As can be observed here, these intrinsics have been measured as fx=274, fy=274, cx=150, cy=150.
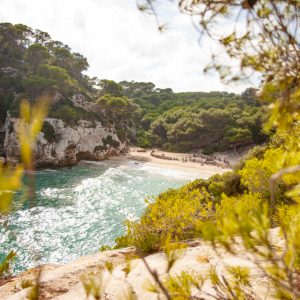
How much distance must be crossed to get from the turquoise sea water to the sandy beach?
2.11 metres

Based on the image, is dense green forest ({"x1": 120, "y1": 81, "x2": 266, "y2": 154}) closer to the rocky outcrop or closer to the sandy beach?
the sandy beach

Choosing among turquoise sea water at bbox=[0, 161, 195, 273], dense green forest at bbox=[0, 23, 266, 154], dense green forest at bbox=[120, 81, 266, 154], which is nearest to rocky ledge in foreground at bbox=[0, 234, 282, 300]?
turquoise sea water at bbox=[0, 161, 195, 273]

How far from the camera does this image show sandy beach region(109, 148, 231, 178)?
3972cm

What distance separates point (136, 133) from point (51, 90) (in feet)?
Answer: 76.6

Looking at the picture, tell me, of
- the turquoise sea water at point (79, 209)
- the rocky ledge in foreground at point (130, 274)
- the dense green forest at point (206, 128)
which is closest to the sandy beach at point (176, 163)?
the turquoise sea water at point (79, 209)

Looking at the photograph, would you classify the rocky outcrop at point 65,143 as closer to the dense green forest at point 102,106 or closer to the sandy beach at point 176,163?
the dense green forest at point 102,106

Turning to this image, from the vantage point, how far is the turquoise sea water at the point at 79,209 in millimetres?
16859

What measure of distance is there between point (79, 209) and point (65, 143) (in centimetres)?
1747

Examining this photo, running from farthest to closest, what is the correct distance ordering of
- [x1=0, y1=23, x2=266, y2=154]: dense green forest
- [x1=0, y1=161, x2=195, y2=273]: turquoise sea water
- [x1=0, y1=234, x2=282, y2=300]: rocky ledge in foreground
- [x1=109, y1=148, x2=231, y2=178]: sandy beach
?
1. [x1=0, y1=23, x2=266, y2=154]: dense green forest
2. [x1=109, y1=148, x2=231, y2=178]: sandy beach
3. [x1=0, y1=161, x2=195, y2=273]: turquoise sea water
4. [x1=0, y1=234, x2=282, y2=300]: rocky ledge in foreground

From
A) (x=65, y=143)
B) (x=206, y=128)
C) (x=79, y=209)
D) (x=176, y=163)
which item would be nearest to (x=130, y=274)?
(x=79, y=209)

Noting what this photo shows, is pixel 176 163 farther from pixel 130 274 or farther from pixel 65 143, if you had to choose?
pixel 130 274

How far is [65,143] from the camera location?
39375 mm

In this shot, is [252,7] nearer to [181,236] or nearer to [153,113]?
[181,236]

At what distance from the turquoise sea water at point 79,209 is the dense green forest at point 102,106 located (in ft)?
39.8
